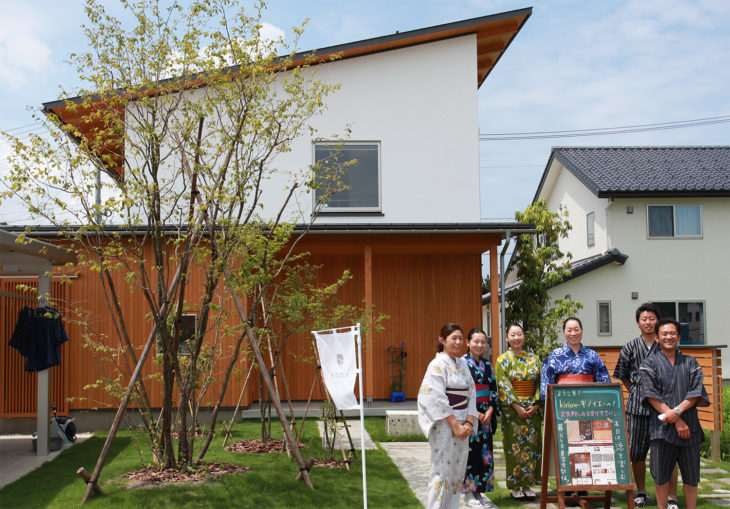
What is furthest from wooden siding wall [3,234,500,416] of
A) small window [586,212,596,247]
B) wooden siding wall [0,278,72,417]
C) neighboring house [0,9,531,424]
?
small window [586,212,596,247]

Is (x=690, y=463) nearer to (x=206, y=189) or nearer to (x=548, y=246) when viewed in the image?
(x=206, y=189)

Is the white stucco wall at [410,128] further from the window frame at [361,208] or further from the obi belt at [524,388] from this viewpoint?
the obi belt at [524,388]

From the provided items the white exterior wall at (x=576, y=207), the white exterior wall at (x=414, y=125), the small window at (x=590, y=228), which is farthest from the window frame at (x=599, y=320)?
the white exterior wall at (x=414, y=125)

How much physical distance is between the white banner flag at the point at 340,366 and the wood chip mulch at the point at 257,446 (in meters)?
2.55

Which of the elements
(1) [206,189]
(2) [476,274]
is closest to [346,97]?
(2) [476,274]

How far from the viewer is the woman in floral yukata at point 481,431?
644cm

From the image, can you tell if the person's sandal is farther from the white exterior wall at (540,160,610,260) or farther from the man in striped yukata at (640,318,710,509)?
the white exterior wall at (540,160,610,260)

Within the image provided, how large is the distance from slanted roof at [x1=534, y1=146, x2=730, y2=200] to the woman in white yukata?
13.9 metres

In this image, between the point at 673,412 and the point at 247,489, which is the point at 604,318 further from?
the point at 247,489

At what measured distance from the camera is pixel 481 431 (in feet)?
21.6

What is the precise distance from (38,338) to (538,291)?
860 centimetres

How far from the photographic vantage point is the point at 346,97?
13.2 meters

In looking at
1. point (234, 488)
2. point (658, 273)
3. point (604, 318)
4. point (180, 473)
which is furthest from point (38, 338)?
point (658, 273)

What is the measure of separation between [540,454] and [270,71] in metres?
5.16
